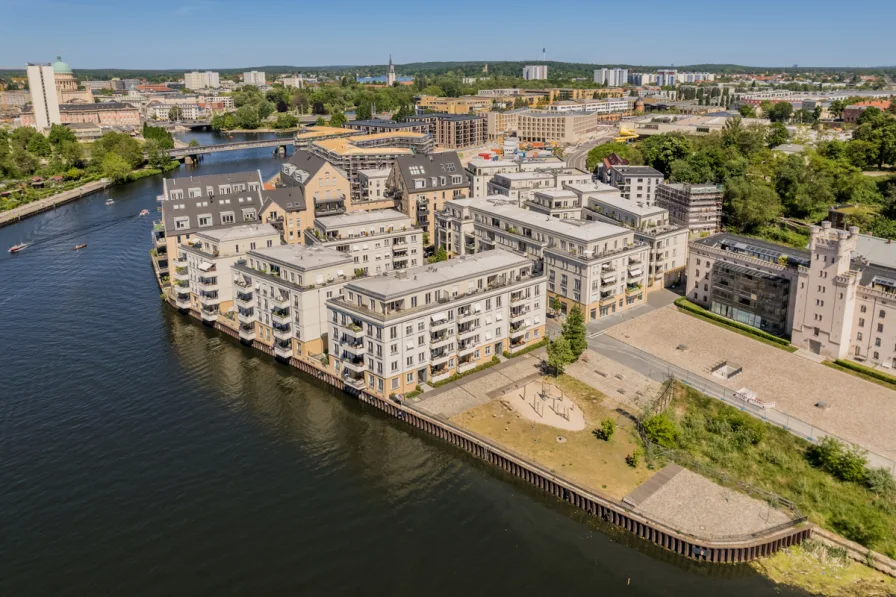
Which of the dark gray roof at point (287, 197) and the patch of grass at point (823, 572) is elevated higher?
the dark gray roof at point (287, 197)

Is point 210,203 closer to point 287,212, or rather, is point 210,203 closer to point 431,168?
point 287,212

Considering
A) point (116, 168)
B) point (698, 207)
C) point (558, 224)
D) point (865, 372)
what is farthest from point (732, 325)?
point (116, 168)

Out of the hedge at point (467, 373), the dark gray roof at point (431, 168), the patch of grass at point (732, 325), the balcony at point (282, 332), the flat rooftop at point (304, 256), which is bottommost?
the hedge at point (467, 373)

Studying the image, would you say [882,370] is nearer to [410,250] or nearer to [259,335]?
[410,250]

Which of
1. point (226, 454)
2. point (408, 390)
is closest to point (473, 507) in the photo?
point (408, 390)

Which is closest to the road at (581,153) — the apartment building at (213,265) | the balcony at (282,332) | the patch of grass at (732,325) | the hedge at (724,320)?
the hedge at (724,320)

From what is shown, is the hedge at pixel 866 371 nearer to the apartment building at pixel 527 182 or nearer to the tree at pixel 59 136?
the apartment building at pixel 527 182
